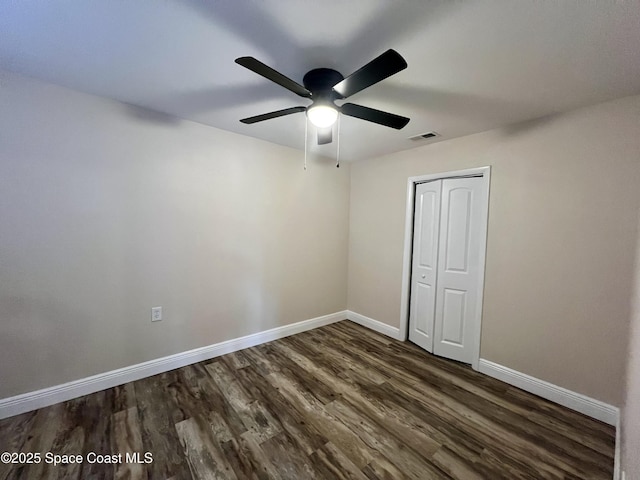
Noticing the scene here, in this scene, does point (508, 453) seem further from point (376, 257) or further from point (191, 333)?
point (191, 333)

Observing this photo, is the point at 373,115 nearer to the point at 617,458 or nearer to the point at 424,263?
the point at 424,263

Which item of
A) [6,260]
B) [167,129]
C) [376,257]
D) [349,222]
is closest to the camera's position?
[6,260]

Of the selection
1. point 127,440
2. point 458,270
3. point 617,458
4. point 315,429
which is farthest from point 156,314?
point 617,458

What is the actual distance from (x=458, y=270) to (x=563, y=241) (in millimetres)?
866

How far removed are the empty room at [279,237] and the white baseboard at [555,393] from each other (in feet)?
0.05

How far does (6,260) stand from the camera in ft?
5.65

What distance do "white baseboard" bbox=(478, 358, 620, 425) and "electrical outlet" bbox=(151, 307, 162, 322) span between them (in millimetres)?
3114

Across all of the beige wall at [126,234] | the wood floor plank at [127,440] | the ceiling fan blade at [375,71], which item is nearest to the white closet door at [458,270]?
the beige wall at [126,234]

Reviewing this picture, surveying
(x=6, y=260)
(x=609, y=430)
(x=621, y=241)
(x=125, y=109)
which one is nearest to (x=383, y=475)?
(x=609, y=430)

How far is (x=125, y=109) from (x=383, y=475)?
320 centimetres

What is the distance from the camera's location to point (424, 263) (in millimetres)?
2965

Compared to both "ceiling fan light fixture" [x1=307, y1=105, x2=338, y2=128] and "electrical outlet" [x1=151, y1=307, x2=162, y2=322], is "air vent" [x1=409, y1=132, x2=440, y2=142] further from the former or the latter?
"electrical outlet" [x1=151, y1=307, x2=162, y2=322]

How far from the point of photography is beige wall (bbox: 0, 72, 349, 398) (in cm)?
176

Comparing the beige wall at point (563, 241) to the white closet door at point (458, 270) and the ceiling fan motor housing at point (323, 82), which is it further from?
the ceiling fan motor housing at point (323, 82)
